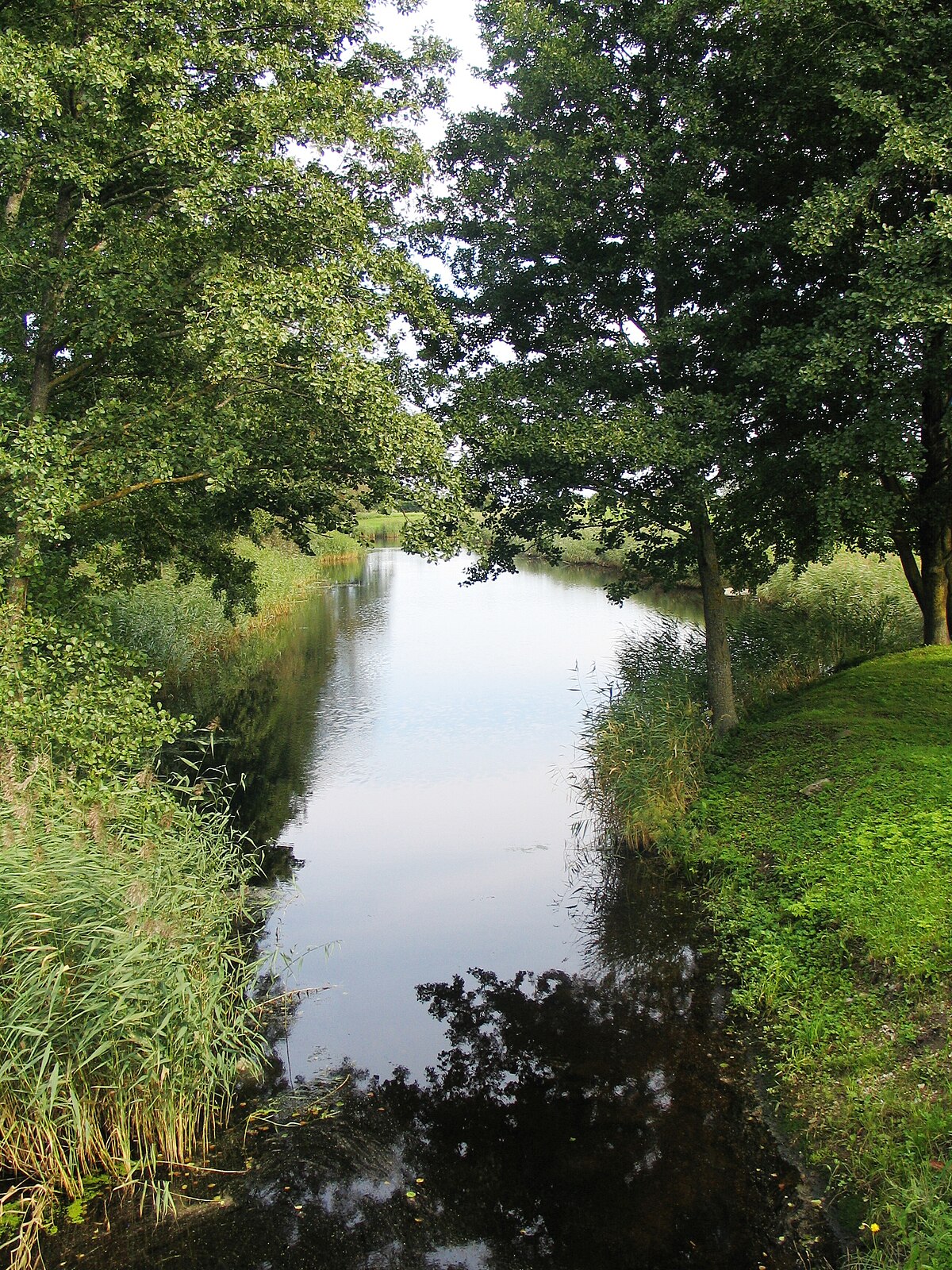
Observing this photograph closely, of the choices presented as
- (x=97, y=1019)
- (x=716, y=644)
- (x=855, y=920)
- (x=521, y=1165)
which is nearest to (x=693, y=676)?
(x=716, y=644)

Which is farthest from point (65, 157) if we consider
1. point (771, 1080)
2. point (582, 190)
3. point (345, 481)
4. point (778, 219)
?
point (771, 1080)

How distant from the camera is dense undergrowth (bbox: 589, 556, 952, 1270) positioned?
5.55 meters

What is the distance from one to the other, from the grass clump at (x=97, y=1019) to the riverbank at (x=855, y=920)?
4.18 metres

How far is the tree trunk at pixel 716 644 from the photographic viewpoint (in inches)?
530

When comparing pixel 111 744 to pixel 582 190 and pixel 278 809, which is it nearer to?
pixel 278 809

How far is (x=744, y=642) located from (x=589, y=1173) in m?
11.5

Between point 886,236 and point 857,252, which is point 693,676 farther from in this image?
point 886,236

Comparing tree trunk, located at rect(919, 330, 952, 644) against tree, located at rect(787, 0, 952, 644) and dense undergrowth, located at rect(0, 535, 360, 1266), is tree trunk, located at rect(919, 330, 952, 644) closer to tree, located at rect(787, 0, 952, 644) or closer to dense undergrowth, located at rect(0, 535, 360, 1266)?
tree, located at rect(787, 0, 952, 644)

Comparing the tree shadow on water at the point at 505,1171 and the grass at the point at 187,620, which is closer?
the tree shadow on water at the point at 505,1171

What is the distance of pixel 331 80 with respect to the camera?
30.1 ft

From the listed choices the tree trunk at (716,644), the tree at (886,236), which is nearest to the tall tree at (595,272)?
the tree trunk at (716,644)

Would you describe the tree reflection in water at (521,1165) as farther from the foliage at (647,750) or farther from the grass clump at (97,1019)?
the foliage at (647,750)

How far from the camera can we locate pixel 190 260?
938 centimetres

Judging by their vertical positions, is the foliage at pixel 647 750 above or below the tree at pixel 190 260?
below
